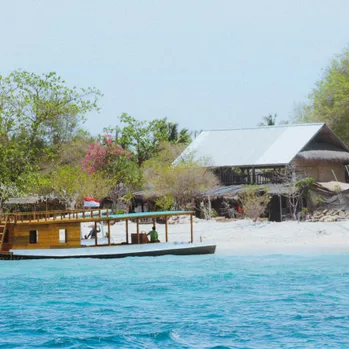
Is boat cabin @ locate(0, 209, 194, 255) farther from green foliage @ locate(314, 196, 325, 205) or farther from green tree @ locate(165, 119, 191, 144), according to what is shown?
green tree @ locate(165, 119, 191, 144)

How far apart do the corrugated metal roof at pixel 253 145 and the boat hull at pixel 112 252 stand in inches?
715

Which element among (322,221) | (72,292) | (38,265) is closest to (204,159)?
(322,221)

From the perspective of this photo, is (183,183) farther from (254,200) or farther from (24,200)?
(24,200)

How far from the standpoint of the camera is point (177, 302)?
21.4 m

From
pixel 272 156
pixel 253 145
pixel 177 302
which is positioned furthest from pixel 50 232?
pixel 253 145

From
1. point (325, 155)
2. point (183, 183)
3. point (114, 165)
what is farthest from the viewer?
point (114, 165)

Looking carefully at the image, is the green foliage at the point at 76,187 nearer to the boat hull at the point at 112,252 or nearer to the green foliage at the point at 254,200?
the green foliage at the point at 254,200

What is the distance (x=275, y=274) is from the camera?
2631 cm

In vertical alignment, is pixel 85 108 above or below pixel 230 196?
above

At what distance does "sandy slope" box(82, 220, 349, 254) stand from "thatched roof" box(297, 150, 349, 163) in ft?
31.7

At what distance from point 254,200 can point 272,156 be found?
7304 millimetres

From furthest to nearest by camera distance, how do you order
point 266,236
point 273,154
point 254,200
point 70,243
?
point 273,154, point 254,200, point 266,236, point 70,243

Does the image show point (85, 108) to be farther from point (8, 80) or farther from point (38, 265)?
point (38, 265)

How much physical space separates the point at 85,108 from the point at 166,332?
2230 centimetres
